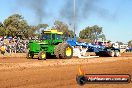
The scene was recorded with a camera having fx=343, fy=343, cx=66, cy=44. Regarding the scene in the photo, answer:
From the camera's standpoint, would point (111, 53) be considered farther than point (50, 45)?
Yes

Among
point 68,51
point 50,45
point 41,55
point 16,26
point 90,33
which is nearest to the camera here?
point 41,55

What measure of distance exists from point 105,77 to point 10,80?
20.3ft

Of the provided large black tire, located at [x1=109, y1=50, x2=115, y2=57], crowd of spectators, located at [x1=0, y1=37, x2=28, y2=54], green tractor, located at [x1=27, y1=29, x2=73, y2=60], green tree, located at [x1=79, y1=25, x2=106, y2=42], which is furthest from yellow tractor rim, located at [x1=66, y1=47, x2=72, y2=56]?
green tree, located at [x1=79, y1=25, x2=106, y2=42]

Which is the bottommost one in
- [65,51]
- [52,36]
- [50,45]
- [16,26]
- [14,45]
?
[65,51]

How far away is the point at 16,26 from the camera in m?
56.6

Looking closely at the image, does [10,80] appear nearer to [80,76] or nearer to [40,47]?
[80,76]

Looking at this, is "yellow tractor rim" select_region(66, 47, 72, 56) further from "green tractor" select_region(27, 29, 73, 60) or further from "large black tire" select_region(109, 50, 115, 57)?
"large black tire" select_region(109, 50, 115, 57)

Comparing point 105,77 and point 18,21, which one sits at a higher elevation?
point 18,21

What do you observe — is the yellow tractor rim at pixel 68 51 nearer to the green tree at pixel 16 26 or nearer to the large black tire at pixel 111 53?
the large black tire at pixel 111 53

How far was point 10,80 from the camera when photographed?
11.0m

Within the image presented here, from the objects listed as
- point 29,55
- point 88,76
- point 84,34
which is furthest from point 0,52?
point 84,34

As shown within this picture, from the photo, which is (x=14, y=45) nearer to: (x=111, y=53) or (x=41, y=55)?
(x=41, y=55)

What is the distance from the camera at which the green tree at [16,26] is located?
54125mm

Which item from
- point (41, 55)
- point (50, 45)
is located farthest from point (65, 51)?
point (41, 55)
